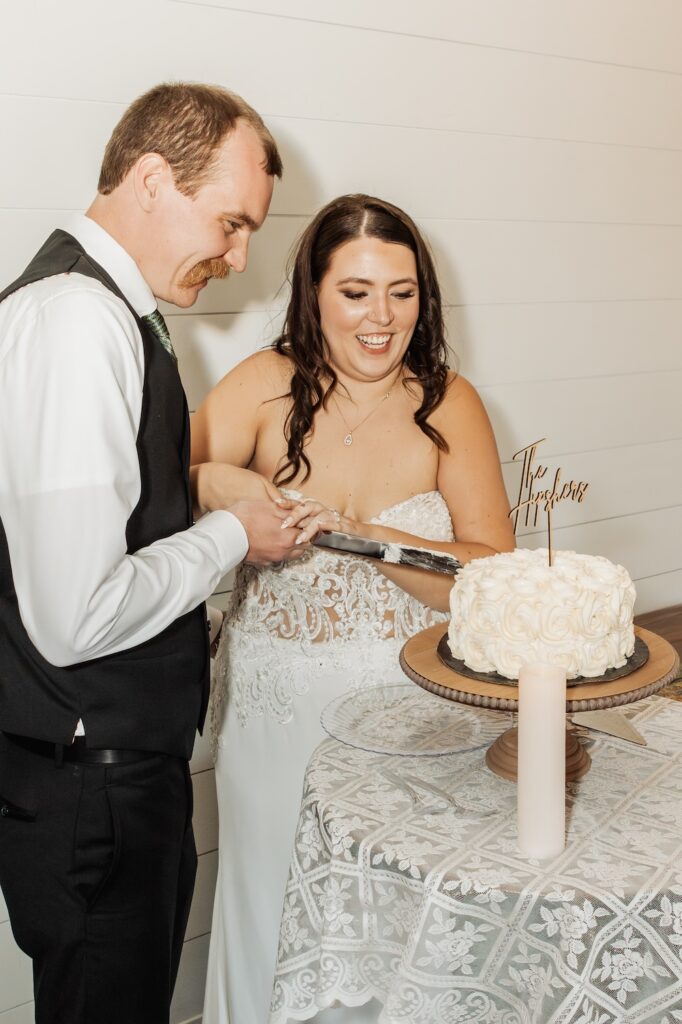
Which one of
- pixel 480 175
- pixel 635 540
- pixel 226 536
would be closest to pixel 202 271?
pixel 226 536

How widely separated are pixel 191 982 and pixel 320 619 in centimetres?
110

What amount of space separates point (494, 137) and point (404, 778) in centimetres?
194

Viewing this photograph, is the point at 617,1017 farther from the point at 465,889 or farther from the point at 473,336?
the point at 473,336

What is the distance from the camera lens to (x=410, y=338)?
2.19m

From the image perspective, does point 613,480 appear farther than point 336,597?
Yes

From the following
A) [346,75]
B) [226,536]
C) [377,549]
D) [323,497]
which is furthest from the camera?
[346,75]

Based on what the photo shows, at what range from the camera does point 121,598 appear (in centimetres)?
134

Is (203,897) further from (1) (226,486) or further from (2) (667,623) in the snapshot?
(2) (667,623)

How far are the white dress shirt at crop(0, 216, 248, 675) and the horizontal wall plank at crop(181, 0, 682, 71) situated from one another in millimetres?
1247

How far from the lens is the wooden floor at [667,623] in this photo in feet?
10.1

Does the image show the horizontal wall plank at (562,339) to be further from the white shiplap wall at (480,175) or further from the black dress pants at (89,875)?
the black dress pants at (89,875)

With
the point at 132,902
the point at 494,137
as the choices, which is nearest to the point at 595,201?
the point at 494,137

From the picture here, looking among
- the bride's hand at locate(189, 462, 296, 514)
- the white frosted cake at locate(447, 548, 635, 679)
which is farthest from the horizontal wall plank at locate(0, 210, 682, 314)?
the white frosted cake at locate(447, 548, 635, 679)

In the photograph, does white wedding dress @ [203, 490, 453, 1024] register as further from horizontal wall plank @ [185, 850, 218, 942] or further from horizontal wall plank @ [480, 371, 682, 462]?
horizontal wall plank @ [480, 371, 682, 462]
